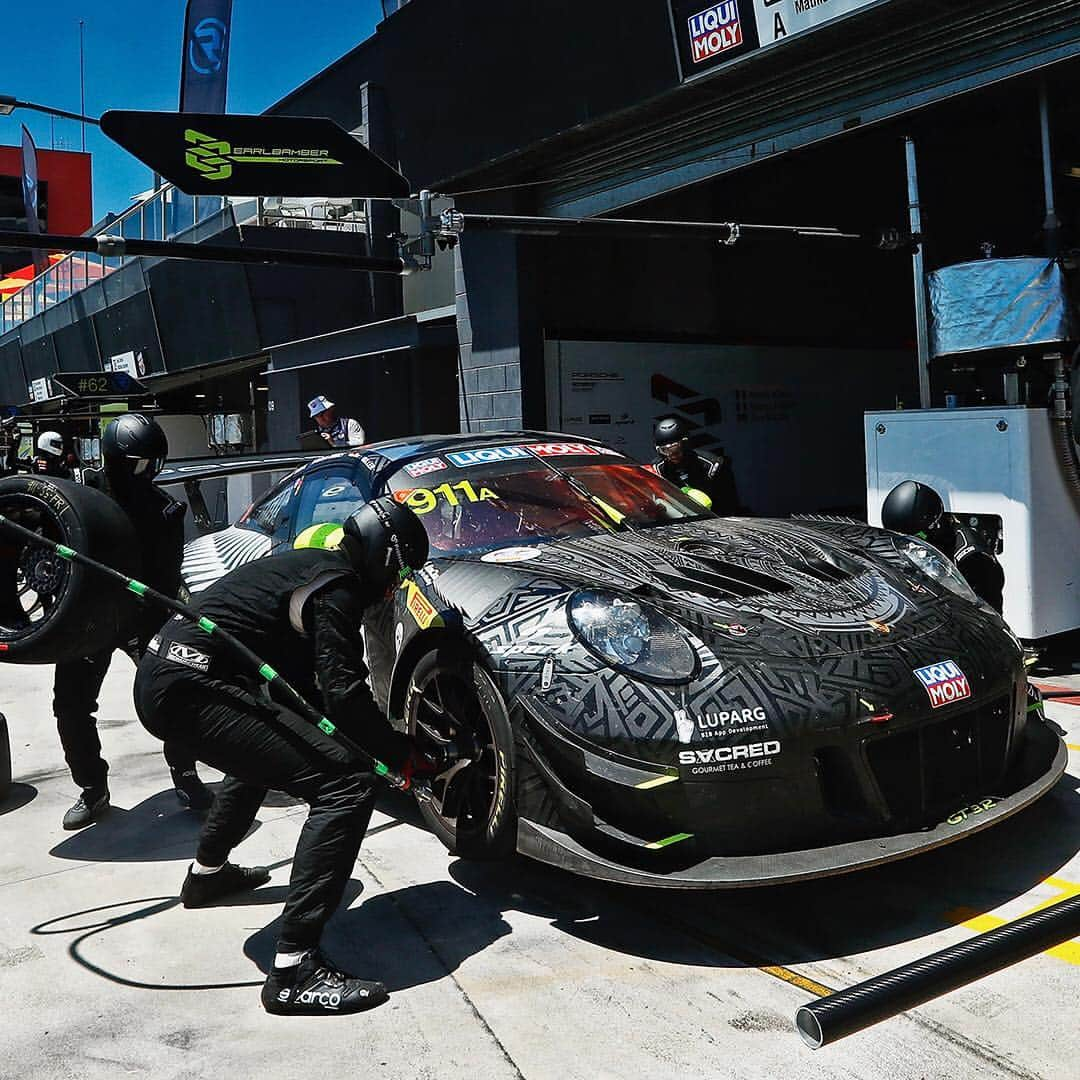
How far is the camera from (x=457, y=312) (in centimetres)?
1131

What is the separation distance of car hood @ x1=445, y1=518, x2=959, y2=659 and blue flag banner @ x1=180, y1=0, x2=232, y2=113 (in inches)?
653

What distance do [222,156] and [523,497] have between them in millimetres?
4595

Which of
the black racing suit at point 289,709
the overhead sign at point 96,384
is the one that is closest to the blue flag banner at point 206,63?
the overhead sign at point 96,384

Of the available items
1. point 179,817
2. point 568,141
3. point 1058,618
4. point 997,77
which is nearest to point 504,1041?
point 179,817

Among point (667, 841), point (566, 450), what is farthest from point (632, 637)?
point (566, 450)

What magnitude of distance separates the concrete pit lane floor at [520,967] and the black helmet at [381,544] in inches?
44.9

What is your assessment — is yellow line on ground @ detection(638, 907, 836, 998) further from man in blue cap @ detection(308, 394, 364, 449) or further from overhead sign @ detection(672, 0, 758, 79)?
man in blue cap @ detection(308, 394, 364, 449)

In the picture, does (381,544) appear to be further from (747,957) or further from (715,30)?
(715,30)

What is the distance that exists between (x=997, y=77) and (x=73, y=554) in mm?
6281

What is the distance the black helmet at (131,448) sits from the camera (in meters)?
4.62

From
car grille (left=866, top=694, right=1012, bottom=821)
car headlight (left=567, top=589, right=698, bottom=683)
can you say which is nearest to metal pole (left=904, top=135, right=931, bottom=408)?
car grille (left=866, top=694, right=1012, bottom=821)

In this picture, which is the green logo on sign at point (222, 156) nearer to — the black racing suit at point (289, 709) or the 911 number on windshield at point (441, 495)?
the 911 number on windshield at point (441, 495)

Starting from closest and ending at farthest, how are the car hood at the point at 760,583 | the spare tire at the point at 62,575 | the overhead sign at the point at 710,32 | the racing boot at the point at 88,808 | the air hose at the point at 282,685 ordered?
the air hose at the point at 282,685
the car hood at the point at 760,583
the spare tire at the point at 62,575
the racing boot at the point at 88,808
the overhead sign at the point at 710,32

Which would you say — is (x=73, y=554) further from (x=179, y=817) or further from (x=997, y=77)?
(x=997, y=77)
